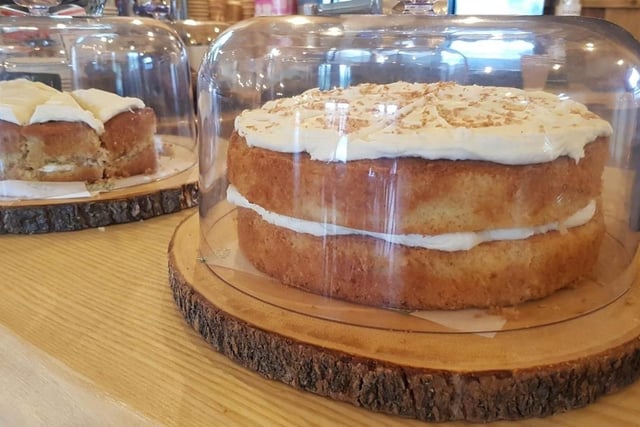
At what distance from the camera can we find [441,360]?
0.62m

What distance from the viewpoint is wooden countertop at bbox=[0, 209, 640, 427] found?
630 mm

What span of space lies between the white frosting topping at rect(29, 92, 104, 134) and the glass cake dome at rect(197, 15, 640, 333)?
0.47 metres

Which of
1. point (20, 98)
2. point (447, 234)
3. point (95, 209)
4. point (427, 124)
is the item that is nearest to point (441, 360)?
point (447, 234)

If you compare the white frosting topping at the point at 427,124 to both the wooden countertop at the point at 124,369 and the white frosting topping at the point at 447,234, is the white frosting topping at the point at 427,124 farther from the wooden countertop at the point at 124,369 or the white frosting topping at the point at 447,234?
the wooden countertop at the point at 124,369

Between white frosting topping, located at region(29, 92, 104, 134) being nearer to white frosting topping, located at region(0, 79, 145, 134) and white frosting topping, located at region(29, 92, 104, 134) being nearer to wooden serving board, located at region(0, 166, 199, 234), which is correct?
white frosting topping, located at region(0, 79, 145, 134)

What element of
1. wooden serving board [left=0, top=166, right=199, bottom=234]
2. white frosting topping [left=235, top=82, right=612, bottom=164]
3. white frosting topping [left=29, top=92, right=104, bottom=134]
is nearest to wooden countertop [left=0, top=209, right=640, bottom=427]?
wooden serving board [left=0, top=166, right=199, bottom=234]

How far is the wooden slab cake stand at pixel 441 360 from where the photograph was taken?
0.60 meters

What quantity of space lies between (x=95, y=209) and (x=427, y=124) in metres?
0.75

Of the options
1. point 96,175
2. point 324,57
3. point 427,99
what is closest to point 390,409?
point 427,99

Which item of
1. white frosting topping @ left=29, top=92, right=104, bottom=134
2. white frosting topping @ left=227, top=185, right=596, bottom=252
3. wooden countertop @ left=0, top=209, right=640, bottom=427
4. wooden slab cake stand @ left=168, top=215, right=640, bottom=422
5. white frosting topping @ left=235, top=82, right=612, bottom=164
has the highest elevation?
white frosting topping @ left=235, top=82, right=612, bottom=164

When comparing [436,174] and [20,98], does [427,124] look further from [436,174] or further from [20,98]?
[20,98]

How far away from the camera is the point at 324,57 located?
0.97 meters

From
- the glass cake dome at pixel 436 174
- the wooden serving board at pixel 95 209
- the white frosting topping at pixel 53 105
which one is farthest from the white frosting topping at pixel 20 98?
the glass cake dome at pixel 436 174

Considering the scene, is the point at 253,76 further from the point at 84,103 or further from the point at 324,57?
the point at 84,103
